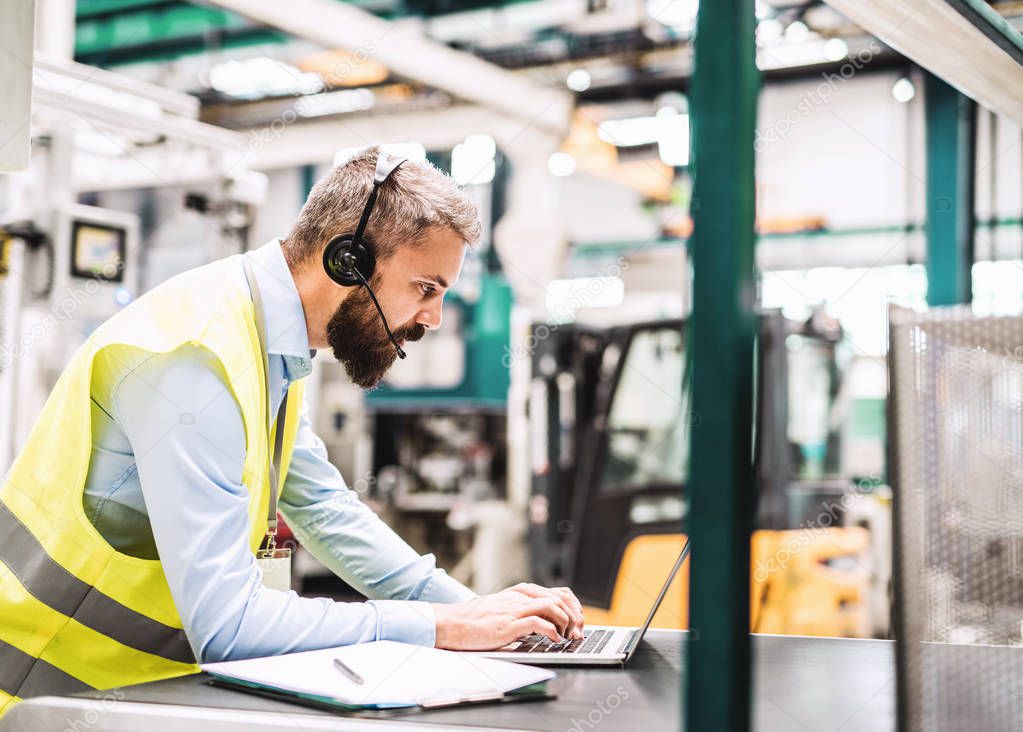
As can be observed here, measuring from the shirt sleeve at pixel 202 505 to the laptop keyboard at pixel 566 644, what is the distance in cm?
36

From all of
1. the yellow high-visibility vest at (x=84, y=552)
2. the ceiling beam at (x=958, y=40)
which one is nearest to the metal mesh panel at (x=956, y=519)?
the ceiling beam at (x=958, y=40)

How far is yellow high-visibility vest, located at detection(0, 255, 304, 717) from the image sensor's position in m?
1.58

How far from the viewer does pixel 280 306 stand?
1861 millimetres

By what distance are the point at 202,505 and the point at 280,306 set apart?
0.47 metres

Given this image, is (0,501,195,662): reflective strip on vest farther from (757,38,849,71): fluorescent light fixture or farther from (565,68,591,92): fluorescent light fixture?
(565,68,591,92): fluorescent light fixture

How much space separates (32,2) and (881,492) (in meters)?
6.52

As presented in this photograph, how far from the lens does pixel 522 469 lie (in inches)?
335

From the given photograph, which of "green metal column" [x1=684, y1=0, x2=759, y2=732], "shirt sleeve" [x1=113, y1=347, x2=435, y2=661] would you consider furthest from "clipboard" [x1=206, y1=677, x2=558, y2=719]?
"green metal column" [x1=684, y1=0, x2=759, y2=732]

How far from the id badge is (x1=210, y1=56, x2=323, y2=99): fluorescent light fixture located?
789cm

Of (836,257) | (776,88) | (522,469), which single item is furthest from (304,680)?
(836,257)

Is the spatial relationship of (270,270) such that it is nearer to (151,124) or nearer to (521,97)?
(151,124)

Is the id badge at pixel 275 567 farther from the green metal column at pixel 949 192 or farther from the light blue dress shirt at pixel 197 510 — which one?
the green metal column at pixel 949 192

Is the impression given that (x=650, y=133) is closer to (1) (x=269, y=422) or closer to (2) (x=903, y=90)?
(2) (x=903, y=90)

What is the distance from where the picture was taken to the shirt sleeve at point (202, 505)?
1517 millimetres
